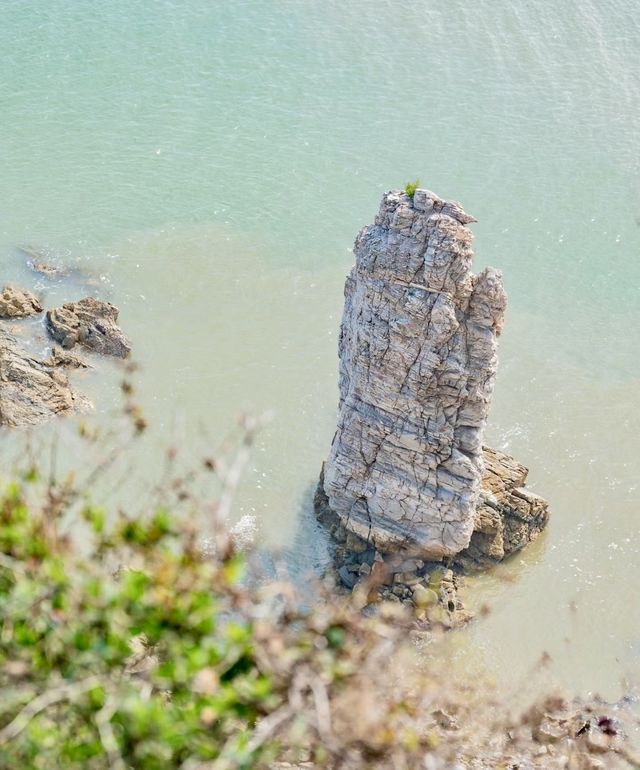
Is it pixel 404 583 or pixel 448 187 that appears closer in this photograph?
pixel 404 583

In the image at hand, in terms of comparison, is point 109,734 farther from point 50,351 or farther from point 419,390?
point 50,351

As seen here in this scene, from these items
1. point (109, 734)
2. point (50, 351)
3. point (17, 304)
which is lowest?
point (50, 351)

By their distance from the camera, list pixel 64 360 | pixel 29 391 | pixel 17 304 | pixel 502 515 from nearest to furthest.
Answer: pixel 502 515, pixel 29 391, pixel 64 360, pixel 17 304

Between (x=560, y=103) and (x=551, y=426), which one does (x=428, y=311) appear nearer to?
(x=551, y=426)

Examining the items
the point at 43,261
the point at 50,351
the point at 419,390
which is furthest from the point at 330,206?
the point at 419,390

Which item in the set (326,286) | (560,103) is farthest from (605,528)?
(560,103)

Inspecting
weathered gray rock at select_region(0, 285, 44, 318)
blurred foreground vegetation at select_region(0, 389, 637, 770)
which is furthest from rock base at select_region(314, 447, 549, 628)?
blurred foreground vegetation at select_region(0, 389, 637, 770)

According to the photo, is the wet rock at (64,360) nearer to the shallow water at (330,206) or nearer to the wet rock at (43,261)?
the shallow water at (330,206)
